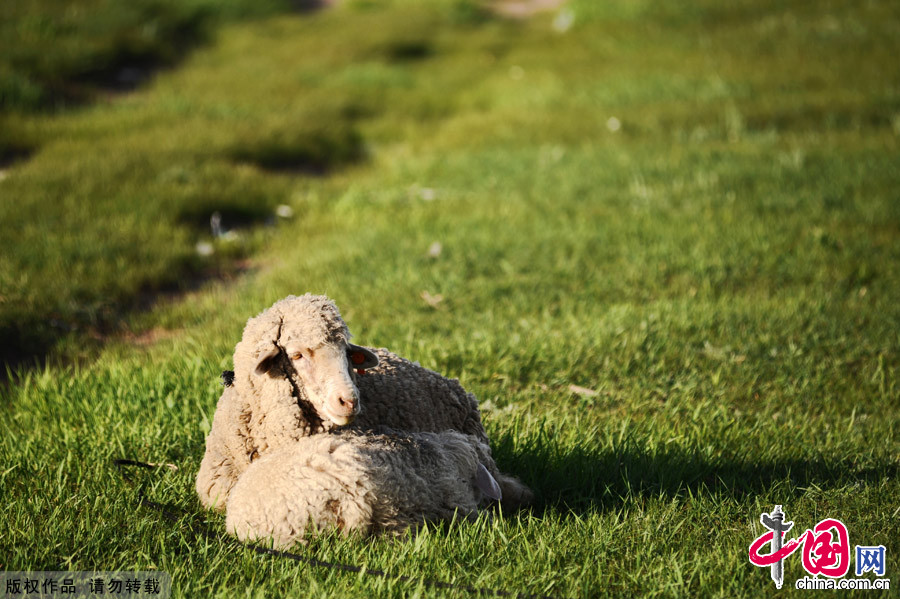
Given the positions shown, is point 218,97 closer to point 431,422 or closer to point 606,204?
point 606,204

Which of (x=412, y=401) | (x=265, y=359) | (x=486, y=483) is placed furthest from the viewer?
(x=412, y=401)

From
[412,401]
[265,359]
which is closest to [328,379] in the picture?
[265,359]

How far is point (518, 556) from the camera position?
9.30 feet

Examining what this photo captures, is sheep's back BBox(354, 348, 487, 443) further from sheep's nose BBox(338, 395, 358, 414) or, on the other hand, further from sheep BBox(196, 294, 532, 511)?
sheep's nose BBox(338, 395, 358, 414)

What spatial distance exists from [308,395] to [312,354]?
0.15 meters

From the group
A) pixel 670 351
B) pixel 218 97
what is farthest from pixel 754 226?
pixel 218 97

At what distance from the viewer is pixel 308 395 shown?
281 cm

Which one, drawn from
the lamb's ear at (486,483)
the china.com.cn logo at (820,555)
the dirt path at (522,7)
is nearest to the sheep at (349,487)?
the lamb's ear at (486,483)

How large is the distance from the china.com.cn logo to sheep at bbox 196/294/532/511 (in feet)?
3.06

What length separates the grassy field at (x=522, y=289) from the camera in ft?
9.82

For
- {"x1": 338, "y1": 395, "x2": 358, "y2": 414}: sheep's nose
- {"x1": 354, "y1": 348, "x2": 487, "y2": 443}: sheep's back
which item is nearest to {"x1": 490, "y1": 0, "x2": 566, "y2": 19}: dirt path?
{"x1": 354, "y1": 348, "x2": 487, "y2": 443}: sheep's back

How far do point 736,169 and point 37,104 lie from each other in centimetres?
836

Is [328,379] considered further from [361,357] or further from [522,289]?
[522,289]

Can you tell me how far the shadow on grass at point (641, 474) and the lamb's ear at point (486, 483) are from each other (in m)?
0.30
